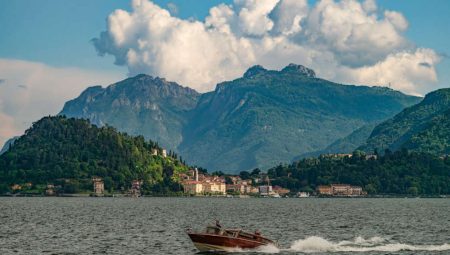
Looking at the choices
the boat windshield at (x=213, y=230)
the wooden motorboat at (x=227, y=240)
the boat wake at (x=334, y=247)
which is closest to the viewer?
the wooden motorboat at (x=227, y=240)

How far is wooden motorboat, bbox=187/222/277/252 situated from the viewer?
107m

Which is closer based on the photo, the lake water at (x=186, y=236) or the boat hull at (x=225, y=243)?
the boat hull at (x=225, y=243)

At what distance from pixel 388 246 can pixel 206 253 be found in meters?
25.7

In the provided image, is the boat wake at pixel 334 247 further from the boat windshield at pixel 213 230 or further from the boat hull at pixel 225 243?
the boat windshield at pixel 213 230

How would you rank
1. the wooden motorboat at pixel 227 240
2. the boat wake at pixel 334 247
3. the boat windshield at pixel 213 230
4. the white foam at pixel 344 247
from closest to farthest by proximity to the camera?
the wooden motorboat at pixel 227 240, the boat windshield at pixel 213 230, the boat wake at pixel 334 247, the white foam at pixel 344 247

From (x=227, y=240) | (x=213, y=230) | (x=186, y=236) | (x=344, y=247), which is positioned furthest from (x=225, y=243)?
(x=186, y=236)

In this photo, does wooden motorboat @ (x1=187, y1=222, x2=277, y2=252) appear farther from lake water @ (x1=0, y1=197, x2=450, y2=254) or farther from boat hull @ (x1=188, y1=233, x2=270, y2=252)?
lake water @ (x1=0, y1=197, x2=450, y2=254)

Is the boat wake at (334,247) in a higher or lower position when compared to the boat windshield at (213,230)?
lower

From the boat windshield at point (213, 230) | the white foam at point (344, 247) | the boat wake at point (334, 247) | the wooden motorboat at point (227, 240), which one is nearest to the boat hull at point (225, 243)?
the wooden motorboat at point (227, 240)

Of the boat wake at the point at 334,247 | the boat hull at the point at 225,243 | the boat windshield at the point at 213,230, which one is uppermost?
the boat windshield at the point at 213,230

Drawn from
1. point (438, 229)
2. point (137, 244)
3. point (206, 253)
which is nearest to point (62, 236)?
point (137, 244)

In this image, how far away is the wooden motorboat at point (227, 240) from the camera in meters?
107

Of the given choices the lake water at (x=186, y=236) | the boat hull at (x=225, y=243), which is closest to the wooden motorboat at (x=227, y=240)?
the boat hull at (x=225, y=243)

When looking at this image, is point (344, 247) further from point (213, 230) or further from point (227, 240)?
point (213, 230)
